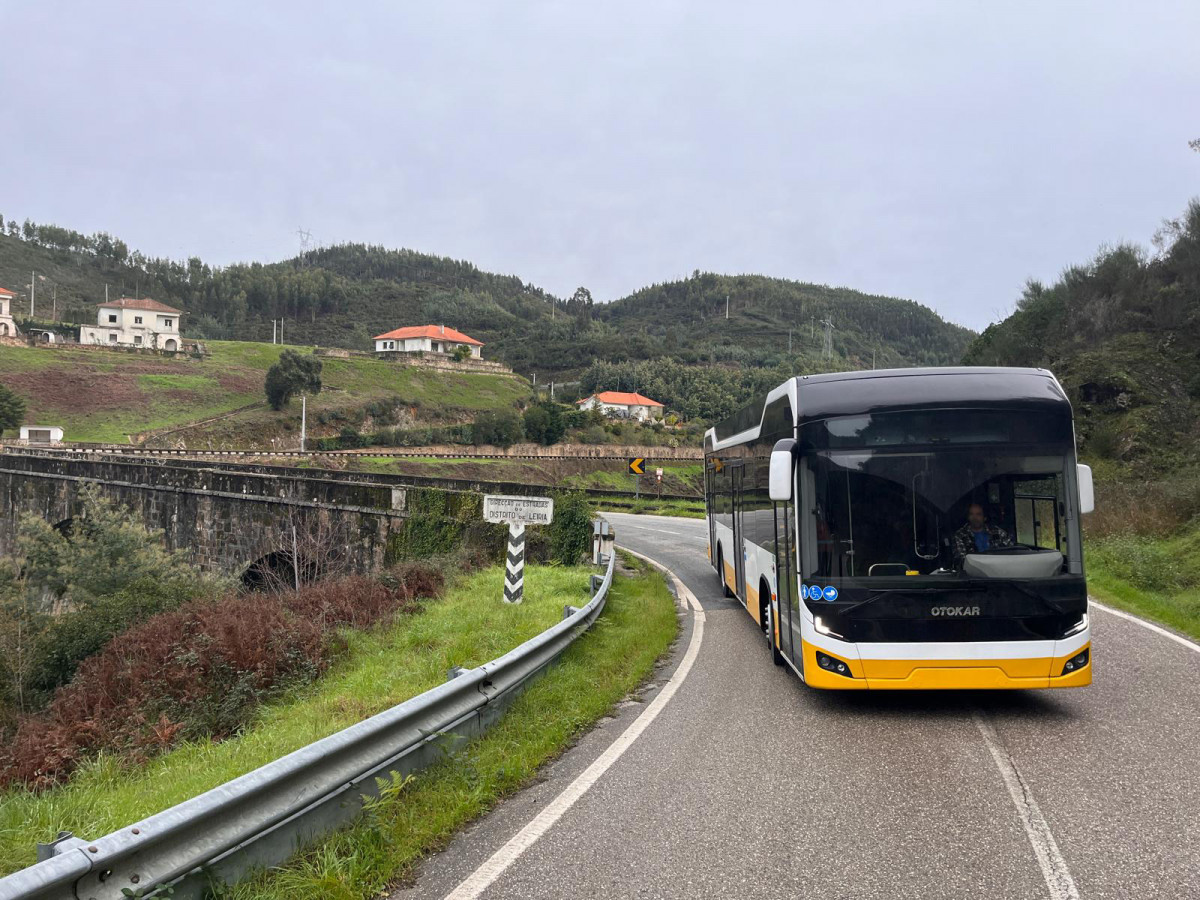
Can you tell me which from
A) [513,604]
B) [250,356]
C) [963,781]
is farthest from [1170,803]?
[250,356]

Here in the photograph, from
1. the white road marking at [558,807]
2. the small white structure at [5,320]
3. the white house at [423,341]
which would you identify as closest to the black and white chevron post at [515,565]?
the white road marking at [558,807]

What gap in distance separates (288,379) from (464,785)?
77.8 metres

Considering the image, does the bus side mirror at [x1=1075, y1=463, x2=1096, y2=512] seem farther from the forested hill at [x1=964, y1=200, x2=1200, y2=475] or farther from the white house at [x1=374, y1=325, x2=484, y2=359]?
the white house at [x1=374, y1=325, x2=484, y2=359]

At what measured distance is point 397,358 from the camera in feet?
→ 355

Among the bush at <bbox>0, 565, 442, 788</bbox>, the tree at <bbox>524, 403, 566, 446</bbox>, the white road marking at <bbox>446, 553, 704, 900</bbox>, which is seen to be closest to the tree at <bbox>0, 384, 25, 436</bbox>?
the tree at <bbox>524, 403, 566, 446</bbox>

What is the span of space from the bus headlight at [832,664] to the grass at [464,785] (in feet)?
6.16

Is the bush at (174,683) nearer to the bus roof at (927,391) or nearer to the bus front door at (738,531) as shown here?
the bus front door at (738,531)

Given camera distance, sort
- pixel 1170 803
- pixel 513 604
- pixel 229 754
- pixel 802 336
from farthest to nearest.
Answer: pixel 802 336 < pixel 513 604 < pixel 229 754 < pixel 1170 803

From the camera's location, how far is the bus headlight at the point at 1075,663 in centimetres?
721

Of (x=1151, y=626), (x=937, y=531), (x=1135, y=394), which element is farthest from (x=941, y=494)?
(x=1135, y=394)

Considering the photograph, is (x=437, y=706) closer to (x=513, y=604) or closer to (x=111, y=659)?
(x=513, y=604)

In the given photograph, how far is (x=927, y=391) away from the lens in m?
7.70

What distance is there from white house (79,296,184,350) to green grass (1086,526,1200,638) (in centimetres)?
10091

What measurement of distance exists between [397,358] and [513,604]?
9950 centimetres
